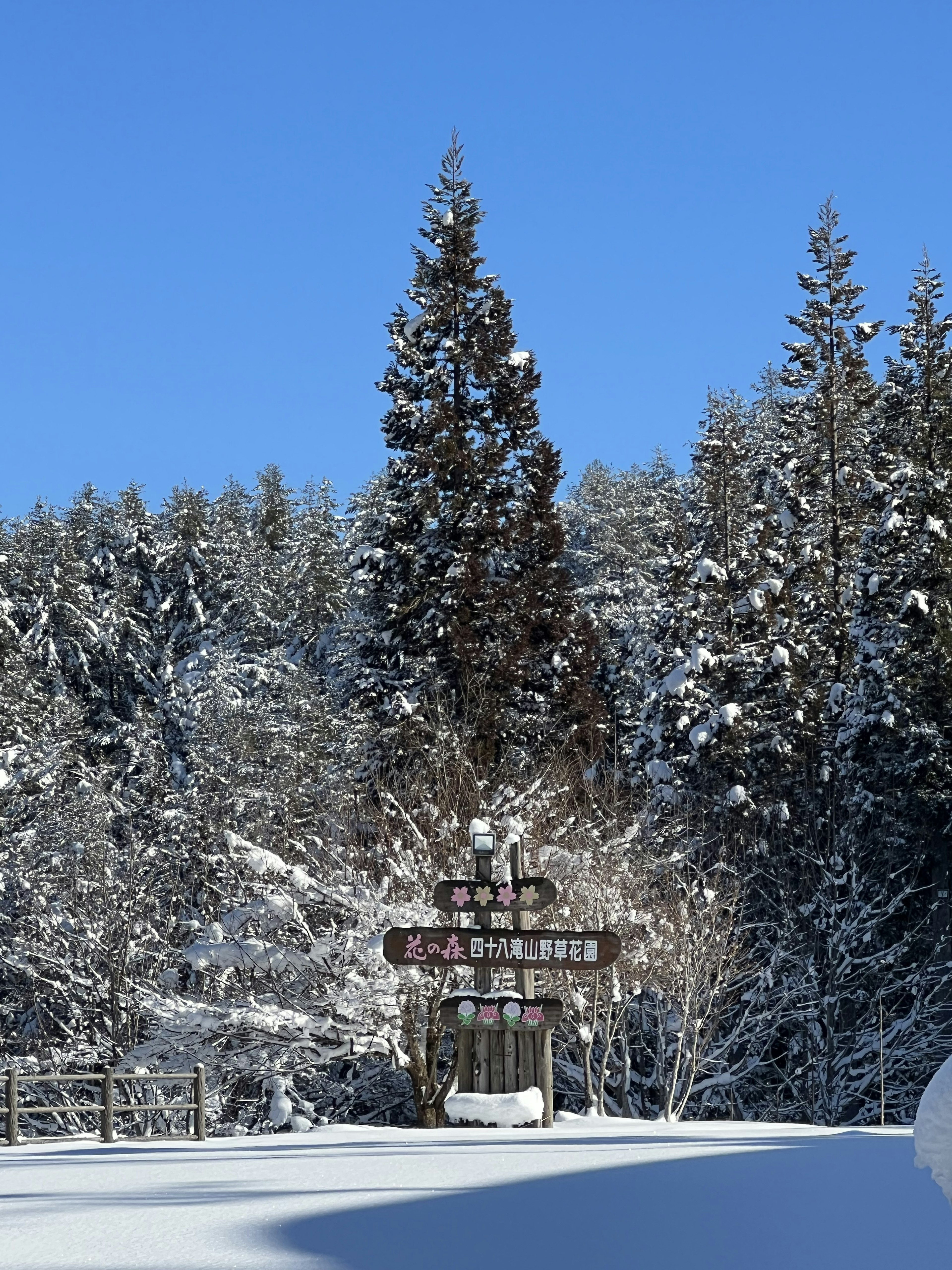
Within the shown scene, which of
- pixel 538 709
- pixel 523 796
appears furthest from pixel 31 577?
pixel 523 796

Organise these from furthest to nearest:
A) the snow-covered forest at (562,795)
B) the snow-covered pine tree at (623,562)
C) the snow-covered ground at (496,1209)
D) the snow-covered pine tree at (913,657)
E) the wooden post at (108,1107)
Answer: the snow-covered pine tree at (623,562), the snow-covered pine tree at (913,657), the snow-covered forest at (562,795), the wooden post at (108,1107), the snow-covered ground at (496,1209)

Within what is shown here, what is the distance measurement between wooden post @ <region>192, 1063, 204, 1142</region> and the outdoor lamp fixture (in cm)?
384

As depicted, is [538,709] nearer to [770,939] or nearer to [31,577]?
[770,939]

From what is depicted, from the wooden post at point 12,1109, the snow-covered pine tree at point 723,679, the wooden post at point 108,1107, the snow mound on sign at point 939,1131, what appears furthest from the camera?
the snow-covered pine tree at point 723,679

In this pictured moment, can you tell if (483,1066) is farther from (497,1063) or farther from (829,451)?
(829,451)

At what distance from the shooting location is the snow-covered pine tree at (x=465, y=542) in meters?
28.4

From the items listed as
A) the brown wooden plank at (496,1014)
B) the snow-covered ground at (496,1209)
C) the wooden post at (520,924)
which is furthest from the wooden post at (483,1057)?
the snow-covered ground at (496,1209)

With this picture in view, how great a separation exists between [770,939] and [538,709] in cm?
738

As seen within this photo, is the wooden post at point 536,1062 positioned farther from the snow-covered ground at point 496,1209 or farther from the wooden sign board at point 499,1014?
the snow-covered ground at point 496,1209

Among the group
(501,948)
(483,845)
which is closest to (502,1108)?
(501,948)

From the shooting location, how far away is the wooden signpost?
16516 mm

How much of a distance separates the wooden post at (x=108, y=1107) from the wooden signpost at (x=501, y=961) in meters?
3.36

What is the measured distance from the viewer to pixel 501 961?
54.3ft

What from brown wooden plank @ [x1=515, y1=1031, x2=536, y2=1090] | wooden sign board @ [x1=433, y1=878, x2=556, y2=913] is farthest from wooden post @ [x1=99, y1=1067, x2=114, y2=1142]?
brown wooden plank @ [x1=515, y1=1031, x2=536, y2=1090]
